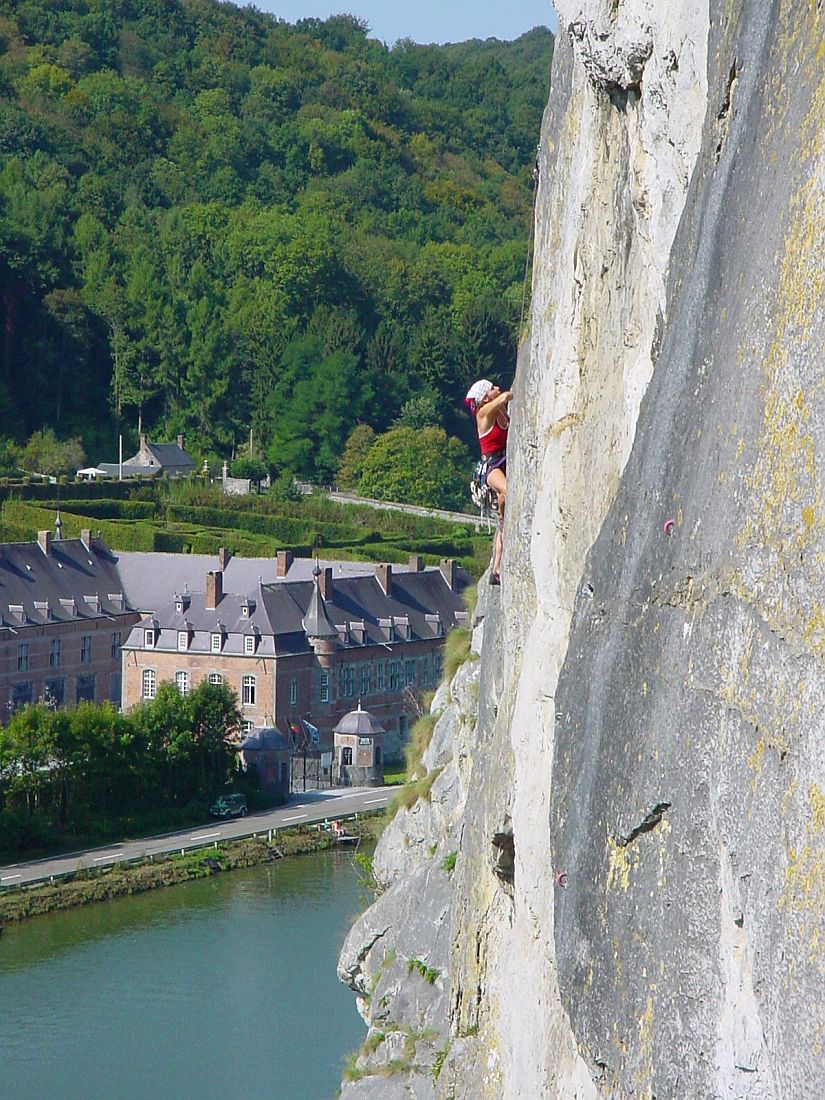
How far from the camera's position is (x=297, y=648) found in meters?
34.2

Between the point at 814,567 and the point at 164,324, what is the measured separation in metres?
60.9

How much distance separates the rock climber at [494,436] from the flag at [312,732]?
27.3m

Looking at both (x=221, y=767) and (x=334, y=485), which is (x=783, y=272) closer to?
(x=221, y=767)

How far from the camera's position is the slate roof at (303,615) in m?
34.1

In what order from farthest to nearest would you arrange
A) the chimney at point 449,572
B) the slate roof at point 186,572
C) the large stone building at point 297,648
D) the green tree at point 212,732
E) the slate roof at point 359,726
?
the chimney at point 449,572 → the slate roof at point 186,572 → the large stone building at point 297,648 → the slate roof at point 359,726 → the green tree at point 212,732

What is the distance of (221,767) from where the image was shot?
3053 centimetres

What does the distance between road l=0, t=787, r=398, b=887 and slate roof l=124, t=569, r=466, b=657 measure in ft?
11.5

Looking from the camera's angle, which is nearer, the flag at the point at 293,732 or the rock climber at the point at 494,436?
the rock climber at the point at 494,436

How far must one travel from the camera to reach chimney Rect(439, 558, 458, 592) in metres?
39.0

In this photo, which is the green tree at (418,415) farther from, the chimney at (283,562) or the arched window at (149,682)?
the arched window at (149,682)

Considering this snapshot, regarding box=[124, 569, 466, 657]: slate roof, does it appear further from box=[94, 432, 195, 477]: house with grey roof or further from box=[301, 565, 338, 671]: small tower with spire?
box=[94, 432, 195, 477]: house with grey roof

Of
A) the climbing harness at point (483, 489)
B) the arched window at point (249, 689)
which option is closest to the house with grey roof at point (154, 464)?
the arched window at point (249, 689)

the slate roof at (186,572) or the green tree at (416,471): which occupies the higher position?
the green tree at (416,471)

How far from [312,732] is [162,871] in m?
8.36
